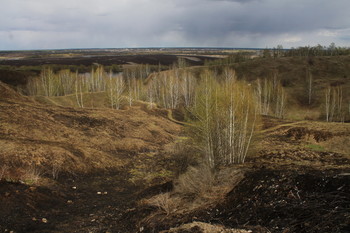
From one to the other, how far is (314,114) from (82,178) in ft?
236

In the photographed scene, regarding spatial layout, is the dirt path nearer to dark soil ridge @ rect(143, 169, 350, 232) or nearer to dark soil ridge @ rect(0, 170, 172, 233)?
dark soil ridge @ rect(0, 170, 172, 233)

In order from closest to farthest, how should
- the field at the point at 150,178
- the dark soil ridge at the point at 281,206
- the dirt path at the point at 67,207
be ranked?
1. the dark soil ridge at the point at 281,206
2. the field at the point at 150,178
3. the dirt path at the point at 67,207

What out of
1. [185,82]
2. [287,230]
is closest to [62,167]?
[287,230]

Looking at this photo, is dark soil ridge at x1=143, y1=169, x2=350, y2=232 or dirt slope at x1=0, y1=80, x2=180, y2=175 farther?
dirt slope at x1=0, y1=80, x2=180, y2=175

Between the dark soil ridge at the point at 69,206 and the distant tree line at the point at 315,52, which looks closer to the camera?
the dark soil ridge at the point at 69,206

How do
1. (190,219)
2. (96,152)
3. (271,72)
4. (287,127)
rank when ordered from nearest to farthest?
(190,219)
(96,152)
(287,127)
(271,72)

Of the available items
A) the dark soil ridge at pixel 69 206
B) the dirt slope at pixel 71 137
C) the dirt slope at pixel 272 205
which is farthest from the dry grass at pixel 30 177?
the dirt slope at pixel 272 205

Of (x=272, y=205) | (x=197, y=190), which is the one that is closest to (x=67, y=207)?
(x=197, y=190)

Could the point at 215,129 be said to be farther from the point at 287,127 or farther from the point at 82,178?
the point at 287,127

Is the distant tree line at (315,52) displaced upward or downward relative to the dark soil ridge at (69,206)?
upward

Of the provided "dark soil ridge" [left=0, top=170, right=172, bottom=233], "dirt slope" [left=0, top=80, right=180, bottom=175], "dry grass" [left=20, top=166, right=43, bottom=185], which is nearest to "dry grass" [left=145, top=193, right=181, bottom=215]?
"dark soil ridge" [left=0, top=170, right=172, bottom=233]

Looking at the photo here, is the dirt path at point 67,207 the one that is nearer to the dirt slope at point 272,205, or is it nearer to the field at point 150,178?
the field at point 150,178

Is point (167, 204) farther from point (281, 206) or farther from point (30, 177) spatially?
point (30, 177)

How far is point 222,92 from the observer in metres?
17.3
